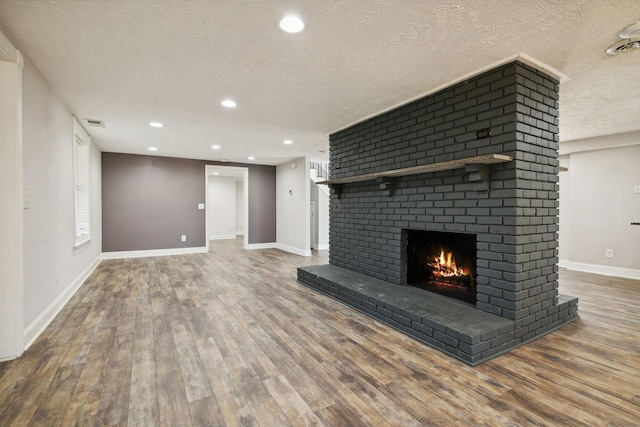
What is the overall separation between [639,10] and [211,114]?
12.9ft

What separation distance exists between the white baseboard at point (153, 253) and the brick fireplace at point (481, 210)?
16.5 feet

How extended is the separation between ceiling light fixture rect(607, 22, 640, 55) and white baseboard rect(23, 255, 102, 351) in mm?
4917

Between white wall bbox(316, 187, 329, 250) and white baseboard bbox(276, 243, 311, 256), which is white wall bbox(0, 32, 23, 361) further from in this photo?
white wall bbox(316, 187, 329, 250)

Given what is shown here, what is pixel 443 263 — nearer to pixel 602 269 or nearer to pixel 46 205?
pixel 602 269

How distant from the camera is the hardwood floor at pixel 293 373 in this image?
1634mm

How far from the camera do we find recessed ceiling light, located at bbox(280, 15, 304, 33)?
1.95 metres

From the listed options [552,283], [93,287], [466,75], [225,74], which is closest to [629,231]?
[552,283]

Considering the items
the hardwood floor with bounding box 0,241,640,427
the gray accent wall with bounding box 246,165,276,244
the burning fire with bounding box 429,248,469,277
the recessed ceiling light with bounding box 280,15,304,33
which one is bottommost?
the hardwood floor with bounding box 0,241,640,427

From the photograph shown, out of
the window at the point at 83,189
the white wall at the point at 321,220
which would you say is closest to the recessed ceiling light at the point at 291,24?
the window at the point at 83,189

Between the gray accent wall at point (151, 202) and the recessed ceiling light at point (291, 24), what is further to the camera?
the gray accent wall at point (151, 202)

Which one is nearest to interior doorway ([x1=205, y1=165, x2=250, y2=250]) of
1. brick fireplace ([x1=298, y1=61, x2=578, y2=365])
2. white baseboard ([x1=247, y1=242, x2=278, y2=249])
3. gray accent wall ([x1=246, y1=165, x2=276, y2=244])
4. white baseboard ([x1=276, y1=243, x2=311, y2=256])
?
gray accent wall ([x1=246, y1=165, x2=276, y2=244])

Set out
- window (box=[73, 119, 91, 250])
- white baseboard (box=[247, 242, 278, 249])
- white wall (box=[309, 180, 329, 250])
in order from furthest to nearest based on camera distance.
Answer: white baseboard (box=[247, 242, 278, 249])
white wall (box=[309, 180, 329, 250])
window (box=[73, 119, 91, 250])

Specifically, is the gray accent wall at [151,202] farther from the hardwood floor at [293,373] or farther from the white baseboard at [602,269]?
the white baseboard at [602,269]

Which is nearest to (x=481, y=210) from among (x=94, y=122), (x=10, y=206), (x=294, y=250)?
(x=10, y=206)
